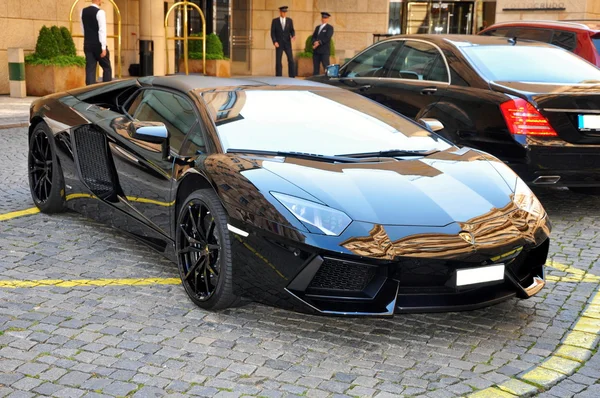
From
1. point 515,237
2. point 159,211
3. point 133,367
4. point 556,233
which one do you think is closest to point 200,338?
point 133,367

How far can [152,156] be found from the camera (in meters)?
5.45

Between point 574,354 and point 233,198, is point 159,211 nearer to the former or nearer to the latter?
point 233,198

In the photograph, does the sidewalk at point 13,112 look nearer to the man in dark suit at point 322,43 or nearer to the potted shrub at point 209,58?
the potted shrub at point 209,58

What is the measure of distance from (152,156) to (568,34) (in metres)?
7.72

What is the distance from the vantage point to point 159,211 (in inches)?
212

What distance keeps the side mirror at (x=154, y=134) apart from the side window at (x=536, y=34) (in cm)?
787

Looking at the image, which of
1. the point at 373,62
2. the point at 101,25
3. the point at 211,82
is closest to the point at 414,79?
the point at 373,62

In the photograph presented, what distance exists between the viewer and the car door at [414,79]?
825cm

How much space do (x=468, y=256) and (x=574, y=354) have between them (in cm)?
74

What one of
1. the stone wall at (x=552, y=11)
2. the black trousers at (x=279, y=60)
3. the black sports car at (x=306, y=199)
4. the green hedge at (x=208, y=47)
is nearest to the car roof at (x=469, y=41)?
the black sports car at (x=306, y=199)

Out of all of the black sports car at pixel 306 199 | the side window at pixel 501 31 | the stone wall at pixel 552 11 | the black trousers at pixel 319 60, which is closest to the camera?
the black sports car at pixel 306 199

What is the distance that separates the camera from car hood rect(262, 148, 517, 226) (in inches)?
173

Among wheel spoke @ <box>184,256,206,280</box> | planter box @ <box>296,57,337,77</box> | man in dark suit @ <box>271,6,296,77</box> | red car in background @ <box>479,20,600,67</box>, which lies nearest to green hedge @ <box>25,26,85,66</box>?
man in dark suit @ <box>271,6,296,77</box>

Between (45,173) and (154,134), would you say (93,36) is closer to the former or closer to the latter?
(45,173)
